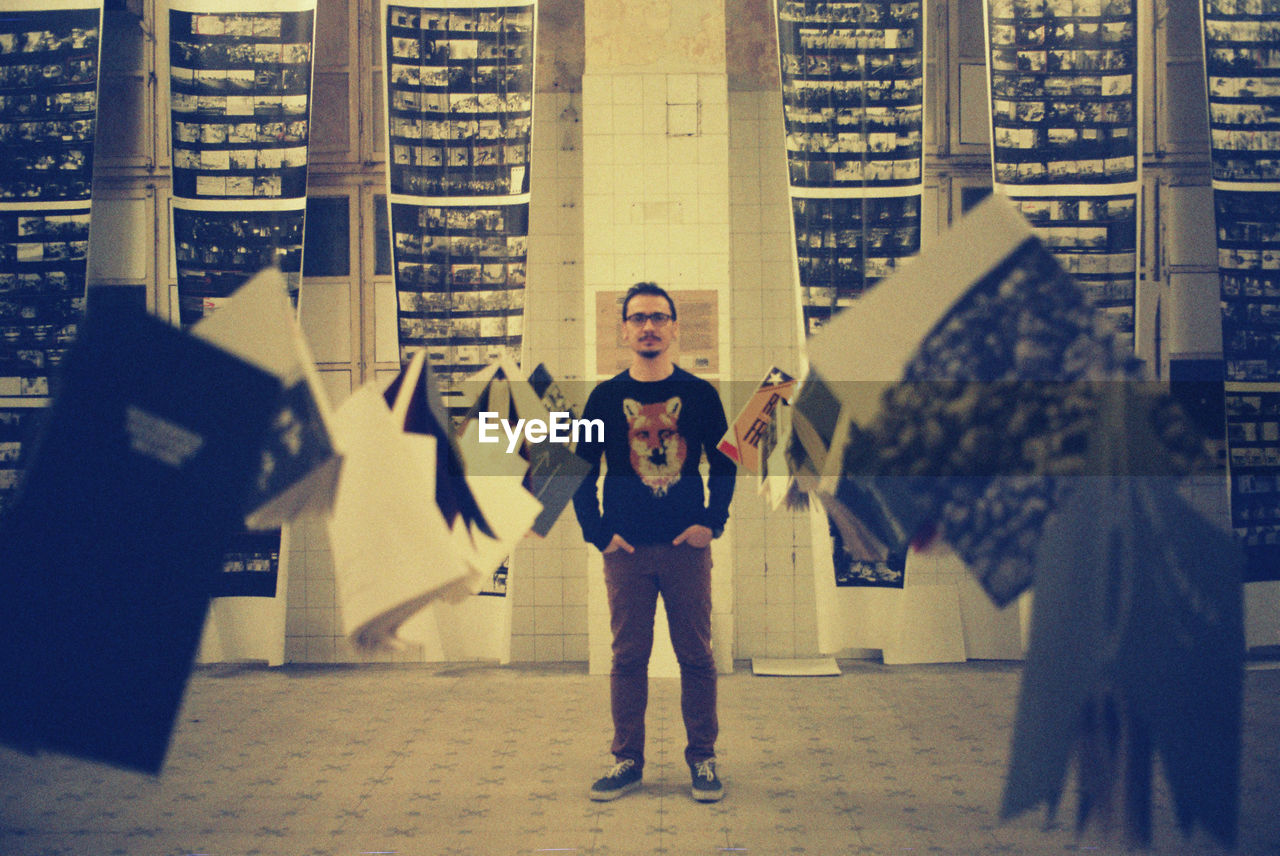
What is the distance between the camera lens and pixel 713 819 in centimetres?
234

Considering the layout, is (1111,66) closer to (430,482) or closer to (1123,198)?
Answer: (1123,198)

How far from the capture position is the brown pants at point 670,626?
8.32 ft

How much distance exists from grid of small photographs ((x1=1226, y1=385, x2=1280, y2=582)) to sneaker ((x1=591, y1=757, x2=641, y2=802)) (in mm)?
2959

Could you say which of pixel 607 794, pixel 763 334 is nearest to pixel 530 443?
pixel 607 794

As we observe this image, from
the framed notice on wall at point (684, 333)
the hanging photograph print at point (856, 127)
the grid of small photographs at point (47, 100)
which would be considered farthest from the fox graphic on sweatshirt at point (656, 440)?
the grid of small photographs at point (47, 100)

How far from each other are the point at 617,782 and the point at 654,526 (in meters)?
0.74

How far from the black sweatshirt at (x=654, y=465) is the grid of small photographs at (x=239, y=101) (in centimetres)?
222

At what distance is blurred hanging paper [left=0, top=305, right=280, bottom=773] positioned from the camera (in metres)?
1.16

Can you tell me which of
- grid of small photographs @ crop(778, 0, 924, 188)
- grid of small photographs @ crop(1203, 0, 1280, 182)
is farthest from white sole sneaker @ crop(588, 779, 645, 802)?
grid of small photographs @ crop(1203, 0, 1280, 182)

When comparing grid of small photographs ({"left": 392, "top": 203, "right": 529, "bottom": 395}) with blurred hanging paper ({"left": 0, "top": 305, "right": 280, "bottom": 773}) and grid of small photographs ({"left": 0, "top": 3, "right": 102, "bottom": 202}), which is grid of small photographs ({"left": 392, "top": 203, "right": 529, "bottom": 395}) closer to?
grid of small photographs ({"left": 0, "top": 3, "right": 102, "bottom": 202})

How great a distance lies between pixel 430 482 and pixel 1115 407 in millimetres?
944

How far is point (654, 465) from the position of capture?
100 inches

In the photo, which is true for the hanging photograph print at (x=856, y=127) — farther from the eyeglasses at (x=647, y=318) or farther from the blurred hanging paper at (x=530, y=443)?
the blurred hanging paper at (x=530, y=443)

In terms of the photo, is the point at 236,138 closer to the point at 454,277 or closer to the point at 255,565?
the point at 454,277
